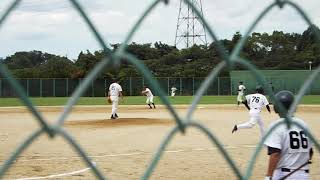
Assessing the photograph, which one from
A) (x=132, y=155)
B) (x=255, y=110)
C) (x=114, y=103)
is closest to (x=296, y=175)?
(x=132, y=155)

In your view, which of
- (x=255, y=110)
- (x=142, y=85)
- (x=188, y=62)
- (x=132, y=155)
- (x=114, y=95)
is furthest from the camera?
(x=142, y=85)

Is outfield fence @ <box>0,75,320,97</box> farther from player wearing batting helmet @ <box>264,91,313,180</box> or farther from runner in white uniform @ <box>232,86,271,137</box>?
player wearing batting helmet @ <box>264,91,313,180</box>

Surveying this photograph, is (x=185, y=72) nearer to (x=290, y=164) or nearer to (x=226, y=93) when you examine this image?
(x=226, y=93)

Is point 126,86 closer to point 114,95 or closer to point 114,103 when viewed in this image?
point 114,95

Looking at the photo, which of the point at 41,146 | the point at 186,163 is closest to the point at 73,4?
the point at 186,163

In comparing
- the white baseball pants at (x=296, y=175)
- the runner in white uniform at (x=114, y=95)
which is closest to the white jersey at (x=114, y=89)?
the runner in white uniform at (x=114, y=95)

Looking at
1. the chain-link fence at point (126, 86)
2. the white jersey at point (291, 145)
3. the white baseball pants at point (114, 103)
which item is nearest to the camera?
the white jersey at point (291, 145)

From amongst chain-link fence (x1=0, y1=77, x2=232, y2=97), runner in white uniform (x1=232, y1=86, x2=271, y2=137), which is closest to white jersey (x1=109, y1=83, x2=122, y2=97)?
runner in white uniform (x1=232, y1=86, x2=271, y2=137)

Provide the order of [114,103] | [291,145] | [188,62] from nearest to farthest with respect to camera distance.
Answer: [291,145] < [114,103] < [188,62]

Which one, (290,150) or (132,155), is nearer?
(290,150)

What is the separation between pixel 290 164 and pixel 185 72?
1798 inches

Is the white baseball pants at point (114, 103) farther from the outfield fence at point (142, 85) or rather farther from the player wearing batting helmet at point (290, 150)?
the outfield fence at point (142, 85)

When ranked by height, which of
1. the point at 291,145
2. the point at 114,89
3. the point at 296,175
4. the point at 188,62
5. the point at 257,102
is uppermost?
the point at 188,62

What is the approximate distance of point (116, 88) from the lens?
19.7m
